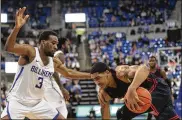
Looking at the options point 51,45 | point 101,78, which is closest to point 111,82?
point 101,78

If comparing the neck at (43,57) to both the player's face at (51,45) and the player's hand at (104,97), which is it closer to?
the player's face at (51,45)

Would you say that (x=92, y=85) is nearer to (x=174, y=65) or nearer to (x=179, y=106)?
(x=174, y=65)

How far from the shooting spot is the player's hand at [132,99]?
3.89 meters

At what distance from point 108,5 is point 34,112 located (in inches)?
878

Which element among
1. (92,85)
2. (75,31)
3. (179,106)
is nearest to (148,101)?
(179,106)

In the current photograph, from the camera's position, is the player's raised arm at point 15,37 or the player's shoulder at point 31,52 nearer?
the player's raised arm at point 15,37

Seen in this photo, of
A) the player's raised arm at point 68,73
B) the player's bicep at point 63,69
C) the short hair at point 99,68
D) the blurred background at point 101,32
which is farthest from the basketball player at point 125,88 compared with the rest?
the blurred background at point 101,32

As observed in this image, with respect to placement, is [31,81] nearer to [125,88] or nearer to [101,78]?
[101,78]

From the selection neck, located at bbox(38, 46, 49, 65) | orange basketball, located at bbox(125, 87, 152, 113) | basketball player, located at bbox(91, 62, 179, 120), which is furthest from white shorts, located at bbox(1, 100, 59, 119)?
orange basketball, located at bbox(125, 87, 152, 113)

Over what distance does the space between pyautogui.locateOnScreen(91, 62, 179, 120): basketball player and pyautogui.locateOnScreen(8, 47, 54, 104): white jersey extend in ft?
3.26

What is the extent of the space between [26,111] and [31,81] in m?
0.47

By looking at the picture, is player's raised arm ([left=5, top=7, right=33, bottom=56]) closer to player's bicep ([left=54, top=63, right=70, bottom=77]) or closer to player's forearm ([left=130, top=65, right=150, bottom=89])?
player's bicep ([left=54, top=63, right=70, bottom=77])

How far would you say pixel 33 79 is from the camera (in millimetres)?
5160

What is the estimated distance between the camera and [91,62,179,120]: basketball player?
14.0 ft
